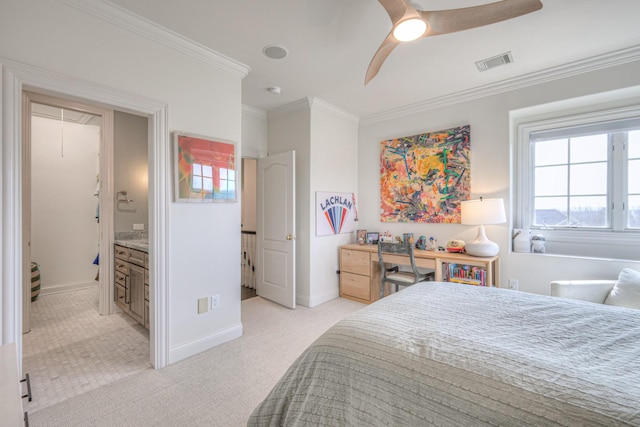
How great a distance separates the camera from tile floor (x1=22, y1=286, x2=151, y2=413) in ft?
6.45

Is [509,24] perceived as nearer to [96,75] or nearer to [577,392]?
[577,392]

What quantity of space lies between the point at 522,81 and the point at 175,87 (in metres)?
3.42

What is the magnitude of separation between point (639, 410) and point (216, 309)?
257 centimetres

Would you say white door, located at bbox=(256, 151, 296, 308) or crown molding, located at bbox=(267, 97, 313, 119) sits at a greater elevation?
crown molding, located at bbox=(267, 97, 313, 119)

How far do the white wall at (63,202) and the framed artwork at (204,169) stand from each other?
130 inches

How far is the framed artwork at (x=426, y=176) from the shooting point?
11.2ft

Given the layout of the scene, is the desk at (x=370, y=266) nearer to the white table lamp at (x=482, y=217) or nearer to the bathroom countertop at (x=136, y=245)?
the white table lamp at (x=482, y=217)

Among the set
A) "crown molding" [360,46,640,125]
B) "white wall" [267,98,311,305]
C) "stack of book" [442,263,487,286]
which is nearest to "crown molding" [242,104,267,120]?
"white wall" [267,98,311,305]

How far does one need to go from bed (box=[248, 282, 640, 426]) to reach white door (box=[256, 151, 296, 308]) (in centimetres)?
217

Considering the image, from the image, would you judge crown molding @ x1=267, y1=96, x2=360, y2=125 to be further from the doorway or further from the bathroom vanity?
the bathroom vanity

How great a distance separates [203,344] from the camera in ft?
8.04

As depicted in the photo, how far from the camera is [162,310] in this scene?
86.4 inches

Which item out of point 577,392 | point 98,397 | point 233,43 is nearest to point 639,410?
point 577,392

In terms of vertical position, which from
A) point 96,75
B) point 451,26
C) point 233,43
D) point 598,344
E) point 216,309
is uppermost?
point 233,43
